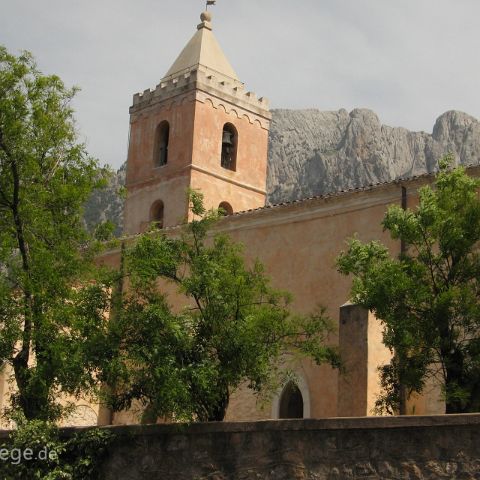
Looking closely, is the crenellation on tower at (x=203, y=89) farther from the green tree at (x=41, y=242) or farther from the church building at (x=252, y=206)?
the green tree at (x=41, y=242)

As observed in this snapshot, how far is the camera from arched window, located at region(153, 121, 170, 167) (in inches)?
1288

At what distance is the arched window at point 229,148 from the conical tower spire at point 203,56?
2078mm

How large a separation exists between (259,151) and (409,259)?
1782 cm

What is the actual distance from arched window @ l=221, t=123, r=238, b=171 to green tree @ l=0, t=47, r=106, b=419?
14.3 metres

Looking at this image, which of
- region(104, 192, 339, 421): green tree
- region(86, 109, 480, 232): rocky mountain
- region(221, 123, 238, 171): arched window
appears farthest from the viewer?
region(86, 109, 480, 232): rocky mountain

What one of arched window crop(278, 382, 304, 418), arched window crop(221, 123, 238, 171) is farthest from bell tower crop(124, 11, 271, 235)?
arched window crop(278, 382, 304, 418)

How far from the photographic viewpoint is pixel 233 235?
84.0 ft

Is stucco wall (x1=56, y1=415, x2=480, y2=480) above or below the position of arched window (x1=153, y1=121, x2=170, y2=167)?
below

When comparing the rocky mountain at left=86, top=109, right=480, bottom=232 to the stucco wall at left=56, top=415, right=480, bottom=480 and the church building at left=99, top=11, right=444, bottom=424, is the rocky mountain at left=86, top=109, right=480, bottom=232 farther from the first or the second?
the stucco wall at left=56, top=415, right=480, bottom=480

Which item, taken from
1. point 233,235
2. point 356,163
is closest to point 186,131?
point 233,235

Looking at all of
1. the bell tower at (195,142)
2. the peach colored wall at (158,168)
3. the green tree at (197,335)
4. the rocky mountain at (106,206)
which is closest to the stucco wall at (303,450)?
the green tree at (197,335)

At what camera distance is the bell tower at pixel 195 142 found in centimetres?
3136

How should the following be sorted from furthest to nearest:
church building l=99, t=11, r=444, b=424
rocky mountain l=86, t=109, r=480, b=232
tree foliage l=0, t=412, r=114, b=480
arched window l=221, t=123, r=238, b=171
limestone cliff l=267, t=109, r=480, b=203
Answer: limestone cliff l=267, t=109, r=480, b=203, rocky mountain l=86, t=109, r=480, b=232, arched window l=221, t=123, r=238, b=171, church building l=99, t=11, r=444, b=424, tree foliage l=0, t=412, r=114, b=480

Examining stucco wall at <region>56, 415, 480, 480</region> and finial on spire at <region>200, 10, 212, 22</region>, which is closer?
stucco wall at <region>56, 415, 480, 480</region>
